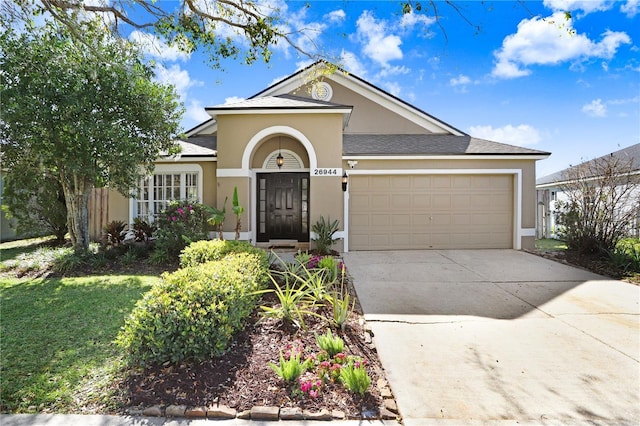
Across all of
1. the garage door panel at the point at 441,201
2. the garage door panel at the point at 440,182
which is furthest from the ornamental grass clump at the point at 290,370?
the garage door panel at the point at 440,182

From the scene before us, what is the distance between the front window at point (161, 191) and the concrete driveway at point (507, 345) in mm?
6882

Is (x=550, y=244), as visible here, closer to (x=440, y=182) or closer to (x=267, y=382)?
(x=440, y=182)

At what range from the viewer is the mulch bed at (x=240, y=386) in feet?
9.15

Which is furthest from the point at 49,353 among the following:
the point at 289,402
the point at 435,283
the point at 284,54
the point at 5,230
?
the point at 5,230

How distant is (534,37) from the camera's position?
7086 millimetres

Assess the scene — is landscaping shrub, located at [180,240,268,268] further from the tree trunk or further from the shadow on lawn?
the tree trunk

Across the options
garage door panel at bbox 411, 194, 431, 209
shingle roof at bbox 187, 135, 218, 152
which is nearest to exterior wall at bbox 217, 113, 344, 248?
shingle roof at bbox 187, 135, 218, 152

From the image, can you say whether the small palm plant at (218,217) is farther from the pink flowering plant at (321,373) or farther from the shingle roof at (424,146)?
the pink flowering plant at (321,373)

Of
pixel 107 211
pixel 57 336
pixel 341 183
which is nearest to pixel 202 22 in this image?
pixel 341 183

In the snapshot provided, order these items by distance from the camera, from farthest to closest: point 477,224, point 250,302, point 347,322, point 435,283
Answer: point 477,224 < point 435,283 < point 347,322 < point 250,302

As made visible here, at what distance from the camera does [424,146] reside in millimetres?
11547

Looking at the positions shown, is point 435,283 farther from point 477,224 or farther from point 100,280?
point 100,280

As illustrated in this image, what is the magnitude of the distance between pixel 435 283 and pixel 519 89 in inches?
365

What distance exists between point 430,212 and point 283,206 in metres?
5.20
